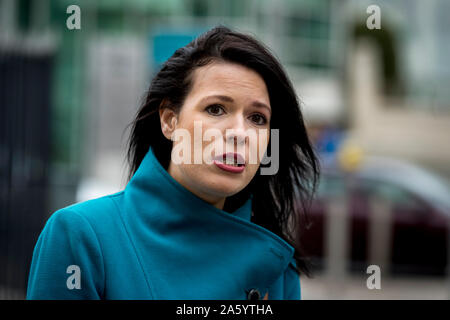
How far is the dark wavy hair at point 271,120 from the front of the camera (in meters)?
1.59

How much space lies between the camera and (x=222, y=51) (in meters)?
1.57

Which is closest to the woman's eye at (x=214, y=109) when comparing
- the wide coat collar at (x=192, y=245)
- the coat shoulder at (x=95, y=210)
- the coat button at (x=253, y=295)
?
the wide coat collar at (x=192, y=245)

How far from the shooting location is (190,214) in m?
1.56

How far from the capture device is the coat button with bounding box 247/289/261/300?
5.15 feet

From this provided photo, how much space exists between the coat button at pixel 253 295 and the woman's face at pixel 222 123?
289 millimetres

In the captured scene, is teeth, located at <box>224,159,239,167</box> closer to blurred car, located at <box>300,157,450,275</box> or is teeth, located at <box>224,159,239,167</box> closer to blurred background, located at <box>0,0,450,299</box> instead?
blurred background, located at <box>0,0,450,299</box>

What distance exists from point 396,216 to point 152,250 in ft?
23.5

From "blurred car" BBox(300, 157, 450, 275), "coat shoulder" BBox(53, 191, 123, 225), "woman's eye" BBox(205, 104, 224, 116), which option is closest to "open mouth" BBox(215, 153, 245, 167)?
"woman's eye" BBox(205, 104, 224, 116)

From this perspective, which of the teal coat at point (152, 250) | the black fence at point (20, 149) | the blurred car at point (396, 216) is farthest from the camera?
the blurred car at point (396, 216)

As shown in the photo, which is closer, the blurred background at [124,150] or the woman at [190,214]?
the woman at [190,214]

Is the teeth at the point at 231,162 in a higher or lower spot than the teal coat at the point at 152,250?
higher

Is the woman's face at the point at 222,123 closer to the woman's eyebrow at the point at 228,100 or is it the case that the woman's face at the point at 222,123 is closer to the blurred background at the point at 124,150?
the woman's eyebrow at the point at 228,100
